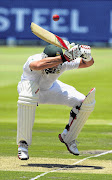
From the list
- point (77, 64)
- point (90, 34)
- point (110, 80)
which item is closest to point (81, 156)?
point (77, 64)

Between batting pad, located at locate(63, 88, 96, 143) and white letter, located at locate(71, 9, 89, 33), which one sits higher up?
batting pad, located at locate(63, 88, 96, 143)

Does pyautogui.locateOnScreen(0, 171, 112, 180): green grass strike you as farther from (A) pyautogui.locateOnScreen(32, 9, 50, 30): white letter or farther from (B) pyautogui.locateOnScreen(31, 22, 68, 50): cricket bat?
(A) pyautogui.locateOnScreen(32, 9, 50, 30): white letter

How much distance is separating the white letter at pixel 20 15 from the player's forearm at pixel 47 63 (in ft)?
76.5

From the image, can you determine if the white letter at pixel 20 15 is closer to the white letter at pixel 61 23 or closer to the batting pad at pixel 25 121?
the white letter at pixel 61 23

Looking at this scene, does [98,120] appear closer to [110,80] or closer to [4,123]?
[4,123]

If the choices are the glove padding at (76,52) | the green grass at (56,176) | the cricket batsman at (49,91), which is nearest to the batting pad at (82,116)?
the cricket batsman at (49,91)

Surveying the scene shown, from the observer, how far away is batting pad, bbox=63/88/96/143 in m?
7.77

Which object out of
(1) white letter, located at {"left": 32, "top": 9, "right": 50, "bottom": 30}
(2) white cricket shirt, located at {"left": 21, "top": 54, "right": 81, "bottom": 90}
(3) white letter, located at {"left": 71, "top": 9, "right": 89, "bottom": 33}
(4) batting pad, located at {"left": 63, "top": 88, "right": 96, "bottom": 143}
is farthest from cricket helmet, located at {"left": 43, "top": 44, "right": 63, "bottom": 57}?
(1) white letter, located at {"left": 32, "top": 9, "right": 50, "bottom": 30}

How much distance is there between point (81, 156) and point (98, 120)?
257 inches

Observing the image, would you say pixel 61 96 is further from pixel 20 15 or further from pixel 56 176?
pixel 20 15

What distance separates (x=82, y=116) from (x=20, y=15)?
76.5 ft

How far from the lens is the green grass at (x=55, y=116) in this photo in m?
8.61

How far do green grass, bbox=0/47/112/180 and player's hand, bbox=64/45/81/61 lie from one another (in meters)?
1.53

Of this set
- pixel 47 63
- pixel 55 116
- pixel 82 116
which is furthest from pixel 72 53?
pixel 55 116
